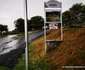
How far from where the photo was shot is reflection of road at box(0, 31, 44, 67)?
154 inches

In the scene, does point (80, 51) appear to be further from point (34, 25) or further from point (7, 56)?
point (7, 56)

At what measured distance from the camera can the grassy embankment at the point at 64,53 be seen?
3.94 meters

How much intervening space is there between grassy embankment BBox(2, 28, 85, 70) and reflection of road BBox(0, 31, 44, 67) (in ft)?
0.72

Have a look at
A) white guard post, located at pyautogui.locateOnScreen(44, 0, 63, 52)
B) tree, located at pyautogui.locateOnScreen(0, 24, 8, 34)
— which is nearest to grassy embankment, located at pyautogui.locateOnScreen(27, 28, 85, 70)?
white guard post, located at pyautogui.locateOnScreen(44, 0, 63, 52)

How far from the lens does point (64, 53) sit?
3.96 m

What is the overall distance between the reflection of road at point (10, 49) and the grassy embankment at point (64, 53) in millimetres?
221

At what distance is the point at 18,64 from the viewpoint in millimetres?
3910

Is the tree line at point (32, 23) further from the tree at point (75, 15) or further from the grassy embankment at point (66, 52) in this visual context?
the tree at point (75, 15)

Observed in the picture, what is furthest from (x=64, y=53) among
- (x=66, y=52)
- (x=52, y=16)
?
(x=52, y=16)

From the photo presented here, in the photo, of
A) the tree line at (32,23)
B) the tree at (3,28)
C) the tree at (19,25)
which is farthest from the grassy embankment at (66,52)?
the tree at (3,28)

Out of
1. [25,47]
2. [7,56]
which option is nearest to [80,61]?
[25,47]

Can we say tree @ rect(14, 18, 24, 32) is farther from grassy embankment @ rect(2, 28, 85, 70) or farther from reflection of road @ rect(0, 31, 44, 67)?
grassy embankment @ rect(2, 28, 85, 70)

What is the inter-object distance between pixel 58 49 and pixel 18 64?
2.38 feet

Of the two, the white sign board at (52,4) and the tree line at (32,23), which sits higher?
the white sign board at (52,4)
